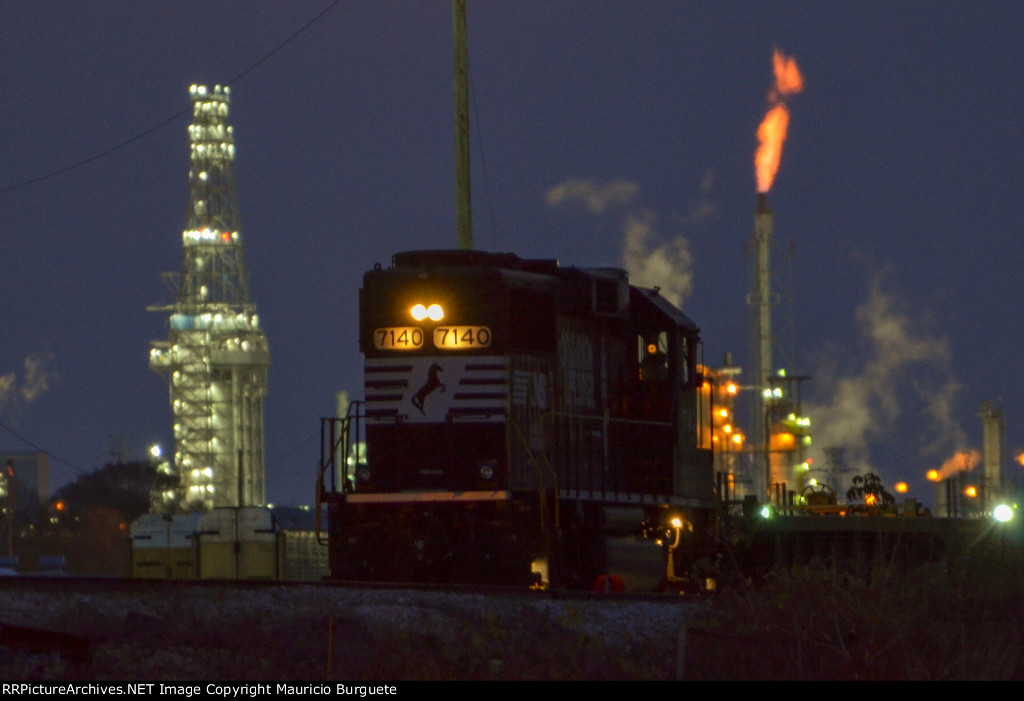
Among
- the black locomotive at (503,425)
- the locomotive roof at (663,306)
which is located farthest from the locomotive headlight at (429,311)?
the locomotive roof at (663,306)

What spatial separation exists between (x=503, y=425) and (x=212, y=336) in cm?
6757

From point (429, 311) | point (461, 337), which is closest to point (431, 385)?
point (461, 337)

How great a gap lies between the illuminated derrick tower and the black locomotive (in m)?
65.1

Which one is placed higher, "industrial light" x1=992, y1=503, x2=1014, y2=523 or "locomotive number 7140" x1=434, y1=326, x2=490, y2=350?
"locomotive number 7140" x1=434, y1=326, x2=490, y2=350

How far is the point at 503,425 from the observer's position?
17.8 metres

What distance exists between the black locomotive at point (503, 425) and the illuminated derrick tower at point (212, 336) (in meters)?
65.1

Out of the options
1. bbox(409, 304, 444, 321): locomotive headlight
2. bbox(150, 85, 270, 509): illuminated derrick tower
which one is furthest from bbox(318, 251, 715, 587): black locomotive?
bbox(150, 85, 270, 509): illuminated derrick tower

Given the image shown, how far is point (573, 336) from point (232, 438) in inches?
2663

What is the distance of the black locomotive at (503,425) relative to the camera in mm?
17328

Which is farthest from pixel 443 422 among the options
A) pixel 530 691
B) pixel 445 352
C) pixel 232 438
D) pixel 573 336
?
pixel 232 438

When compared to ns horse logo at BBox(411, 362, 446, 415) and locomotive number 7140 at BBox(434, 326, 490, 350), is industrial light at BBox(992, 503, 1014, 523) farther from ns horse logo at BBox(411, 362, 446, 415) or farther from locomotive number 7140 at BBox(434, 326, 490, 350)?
ns horse logo at BBox(411, 362, 446, 415)

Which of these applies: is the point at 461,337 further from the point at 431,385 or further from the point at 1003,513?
the point at 1003,513

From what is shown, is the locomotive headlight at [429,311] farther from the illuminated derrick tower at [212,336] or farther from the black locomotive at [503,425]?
the illuminated derrick tower at [212,336]

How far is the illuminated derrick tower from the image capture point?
83188 millimetres
